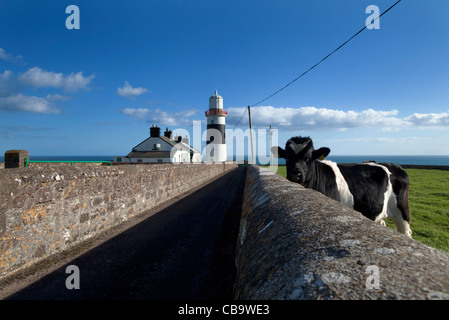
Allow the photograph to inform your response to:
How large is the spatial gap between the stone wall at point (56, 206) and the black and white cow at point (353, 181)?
4.03m

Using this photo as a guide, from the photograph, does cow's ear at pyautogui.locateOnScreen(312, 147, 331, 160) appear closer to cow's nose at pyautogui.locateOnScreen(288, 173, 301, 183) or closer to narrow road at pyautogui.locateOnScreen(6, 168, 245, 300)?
cow's nose at pyautogui.locateOnScreen(288, 173, 301, 183)

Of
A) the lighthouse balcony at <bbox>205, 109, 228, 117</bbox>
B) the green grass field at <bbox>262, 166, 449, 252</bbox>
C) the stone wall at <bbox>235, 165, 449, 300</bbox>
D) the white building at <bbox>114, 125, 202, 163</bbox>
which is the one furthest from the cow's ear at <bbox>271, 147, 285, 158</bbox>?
the white building at <bbox>114, 125, 202, 163</bbox>

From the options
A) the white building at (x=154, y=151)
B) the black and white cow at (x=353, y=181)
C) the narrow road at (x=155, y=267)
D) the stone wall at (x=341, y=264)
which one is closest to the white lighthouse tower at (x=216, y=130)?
the white building at (x=154, y=151)

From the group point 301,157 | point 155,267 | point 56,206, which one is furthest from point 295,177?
point 56,206

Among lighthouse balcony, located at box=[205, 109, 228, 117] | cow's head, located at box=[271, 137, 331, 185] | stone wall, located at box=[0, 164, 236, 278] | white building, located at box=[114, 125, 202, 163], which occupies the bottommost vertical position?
stone wall, located at box=[0, 164, 236, 278]

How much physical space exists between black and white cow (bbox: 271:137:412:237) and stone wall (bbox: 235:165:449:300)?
9.28 ft

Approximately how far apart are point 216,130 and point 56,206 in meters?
41.9

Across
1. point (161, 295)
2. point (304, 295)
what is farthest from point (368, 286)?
point (161, 295)

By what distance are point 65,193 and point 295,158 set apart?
4.36 m

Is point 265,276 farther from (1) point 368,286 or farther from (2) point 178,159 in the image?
(2) point 178,159

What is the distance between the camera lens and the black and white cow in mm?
4863

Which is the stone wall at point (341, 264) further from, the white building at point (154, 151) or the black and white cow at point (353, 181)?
the white building at point (154, 151)

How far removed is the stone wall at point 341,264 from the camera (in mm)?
1031

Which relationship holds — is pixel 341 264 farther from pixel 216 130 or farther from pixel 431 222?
pixel 216 130
